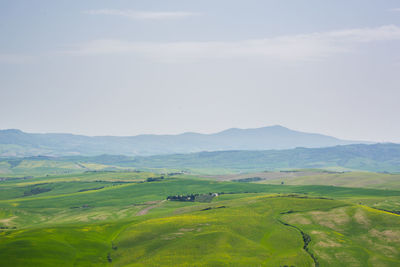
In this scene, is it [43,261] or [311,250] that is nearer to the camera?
[43,261]

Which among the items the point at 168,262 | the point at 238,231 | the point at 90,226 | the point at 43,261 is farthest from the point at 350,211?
the point at 43,261

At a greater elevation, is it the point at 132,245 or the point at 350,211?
the point at 350,211

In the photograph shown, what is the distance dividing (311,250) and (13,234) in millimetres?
107993

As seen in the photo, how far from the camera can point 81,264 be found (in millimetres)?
121250

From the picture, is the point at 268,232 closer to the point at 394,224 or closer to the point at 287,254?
the point at 287,254

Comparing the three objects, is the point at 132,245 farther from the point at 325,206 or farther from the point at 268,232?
the point at 325,206

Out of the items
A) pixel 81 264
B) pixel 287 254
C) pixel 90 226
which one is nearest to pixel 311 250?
pixel 287 254

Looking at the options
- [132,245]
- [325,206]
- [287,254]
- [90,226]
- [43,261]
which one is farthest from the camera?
[325,206]

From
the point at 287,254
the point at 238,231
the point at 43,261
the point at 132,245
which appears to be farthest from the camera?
the point at 238,231

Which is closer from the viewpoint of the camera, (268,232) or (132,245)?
(132,245)

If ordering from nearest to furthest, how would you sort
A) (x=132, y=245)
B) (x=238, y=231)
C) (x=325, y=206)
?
(x=132, y=245), (x=238, y=231), (x=325, y=206)

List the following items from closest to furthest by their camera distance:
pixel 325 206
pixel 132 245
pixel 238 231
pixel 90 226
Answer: pixel 132 245 < pixel 238 231 < pixel 90 226 < pixel 325 206

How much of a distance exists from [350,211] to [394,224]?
79.5ft

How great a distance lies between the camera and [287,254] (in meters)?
127
